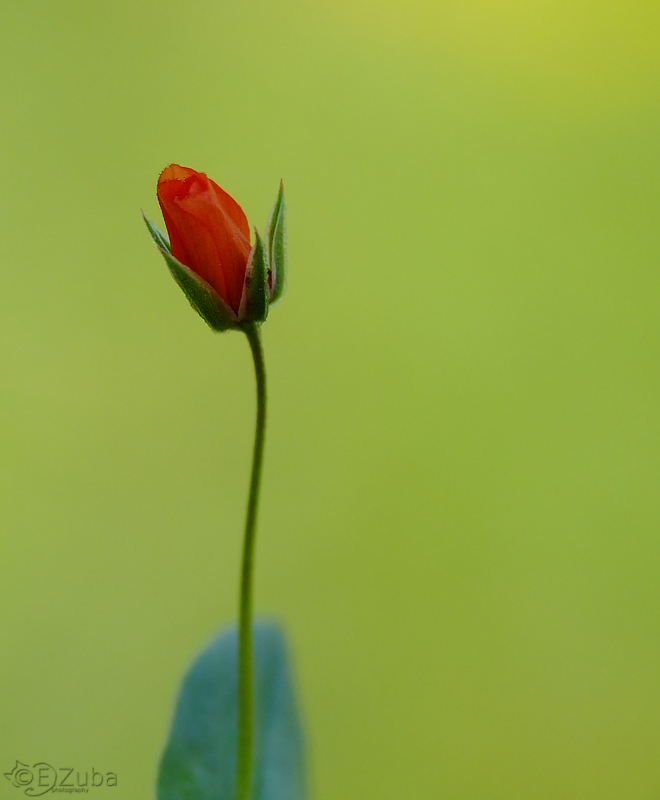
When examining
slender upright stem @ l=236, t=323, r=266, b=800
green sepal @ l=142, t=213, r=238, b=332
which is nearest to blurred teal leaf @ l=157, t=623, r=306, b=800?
slender upright stem @ l=236, t=323, r=266, b=800

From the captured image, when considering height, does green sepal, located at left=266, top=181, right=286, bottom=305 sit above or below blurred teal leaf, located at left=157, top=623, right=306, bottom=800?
above

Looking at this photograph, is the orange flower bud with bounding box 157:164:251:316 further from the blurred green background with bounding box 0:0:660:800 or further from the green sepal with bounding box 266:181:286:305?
the blurred green background with bounding box 0:0:660:800

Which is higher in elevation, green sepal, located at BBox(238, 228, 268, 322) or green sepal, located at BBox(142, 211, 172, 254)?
green sepal, located at BBox(142, 211, 172, 254)

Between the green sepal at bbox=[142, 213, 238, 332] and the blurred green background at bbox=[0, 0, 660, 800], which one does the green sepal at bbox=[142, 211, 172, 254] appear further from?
the blurred green background at bbox=[0, 0, 660, 800]

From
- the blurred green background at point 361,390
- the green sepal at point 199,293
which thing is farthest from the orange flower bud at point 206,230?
the blurred green background at point 361,390

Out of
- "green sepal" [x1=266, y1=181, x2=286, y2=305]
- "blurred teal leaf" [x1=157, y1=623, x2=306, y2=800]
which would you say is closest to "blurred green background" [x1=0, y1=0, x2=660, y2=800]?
"blurred teal leaf" [x1=157, y1=623, x2=306, y2=800]

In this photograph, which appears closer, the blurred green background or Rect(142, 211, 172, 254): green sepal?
Rect(142, 211, 172, 254): green sepal

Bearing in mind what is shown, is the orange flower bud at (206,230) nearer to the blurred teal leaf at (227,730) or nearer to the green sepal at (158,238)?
the green sepal at (158,238)
